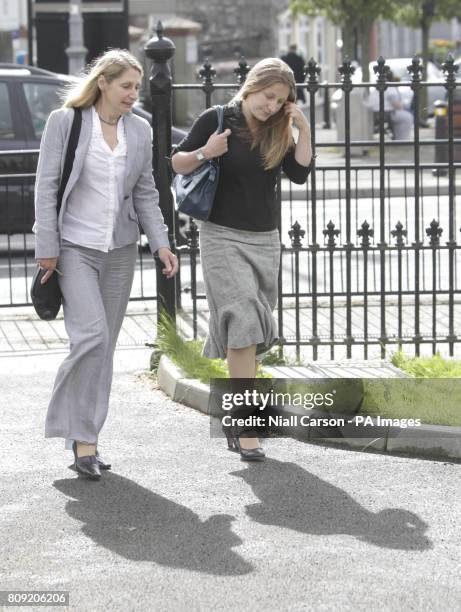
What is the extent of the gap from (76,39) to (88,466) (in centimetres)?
1828

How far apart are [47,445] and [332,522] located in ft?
5.76

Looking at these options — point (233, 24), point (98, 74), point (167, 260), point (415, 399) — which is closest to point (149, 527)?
point (167, 260)

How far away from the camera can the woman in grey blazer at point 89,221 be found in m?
6.34

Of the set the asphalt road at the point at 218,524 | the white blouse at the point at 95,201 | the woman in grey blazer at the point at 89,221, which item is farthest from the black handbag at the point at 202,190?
the asphalt road at the point at 218,524

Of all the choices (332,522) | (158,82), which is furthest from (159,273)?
(332,522)

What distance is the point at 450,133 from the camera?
27.3 feet

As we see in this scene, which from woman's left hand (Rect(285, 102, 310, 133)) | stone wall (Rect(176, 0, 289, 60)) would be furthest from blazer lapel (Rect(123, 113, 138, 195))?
stone wall (Rect(176, 0, 289, 60))

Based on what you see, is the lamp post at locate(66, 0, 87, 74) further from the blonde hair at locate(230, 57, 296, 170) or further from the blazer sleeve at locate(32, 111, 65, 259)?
the blazer sleeve at locate(32, 111, 65, 259)

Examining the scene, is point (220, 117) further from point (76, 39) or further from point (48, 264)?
point (76, 39)

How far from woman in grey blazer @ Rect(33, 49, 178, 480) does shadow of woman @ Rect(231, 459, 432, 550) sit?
2.30ft

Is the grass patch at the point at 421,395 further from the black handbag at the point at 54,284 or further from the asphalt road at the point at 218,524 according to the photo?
the black handbag at the point at 54,284

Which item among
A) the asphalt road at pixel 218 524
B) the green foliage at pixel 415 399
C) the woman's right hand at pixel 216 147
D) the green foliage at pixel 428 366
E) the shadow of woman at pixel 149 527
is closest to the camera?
the asphalt road at pixel 218 524

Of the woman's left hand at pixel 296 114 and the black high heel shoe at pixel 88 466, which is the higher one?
the woman's left hand at pixel 296 114

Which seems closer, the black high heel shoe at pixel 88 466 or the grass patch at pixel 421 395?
the black high heel shoe at pixel 88 466
